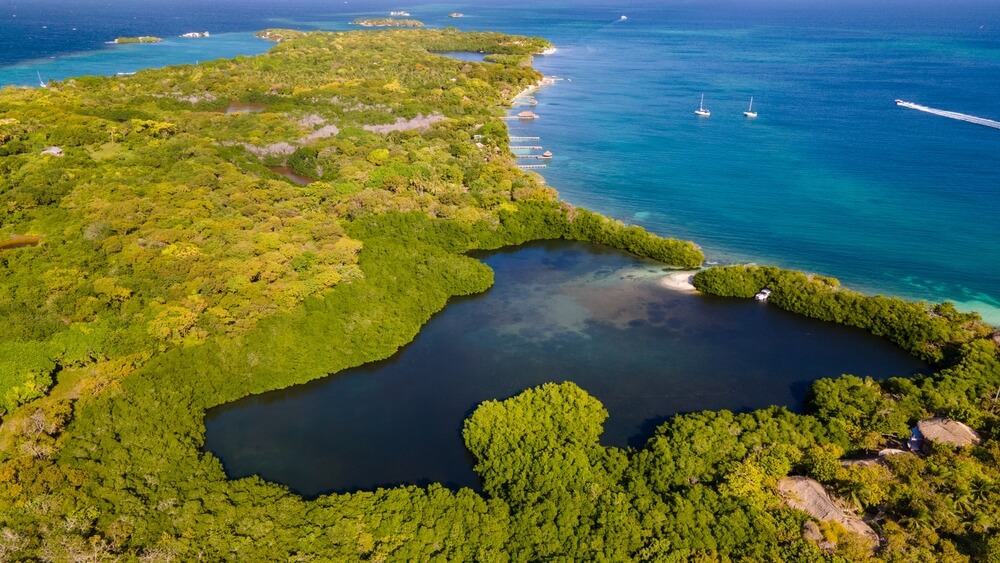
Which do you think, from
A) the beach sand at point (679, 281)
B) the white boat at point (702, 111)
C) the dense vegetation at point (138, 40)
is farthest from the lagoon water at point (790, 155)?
the dense vegetation at point (138, 40)

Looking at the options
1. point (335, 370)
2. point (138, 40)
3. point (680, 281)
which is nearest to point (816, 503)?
point (680, 281)

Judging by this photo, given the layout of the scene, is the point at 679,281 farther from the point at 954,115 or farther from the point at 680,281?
the point at 954,115

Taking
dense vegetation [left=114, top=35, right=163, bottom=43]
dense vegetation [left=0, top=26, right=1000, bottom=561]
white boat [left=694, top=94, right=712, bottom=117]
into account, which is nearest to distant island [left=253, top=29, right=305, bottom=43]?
dense vegetation [left=114, top=35, right=163, bottom=43]

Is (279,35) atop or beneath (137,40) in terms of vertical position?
atop

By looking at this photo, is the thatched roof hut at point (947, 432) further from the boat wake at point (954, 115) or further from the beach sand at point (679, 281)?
the boat wake at point (954, 115)

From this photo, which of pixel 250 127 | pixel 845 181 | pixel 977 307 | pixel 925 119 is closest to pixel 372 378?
pixel 977 307

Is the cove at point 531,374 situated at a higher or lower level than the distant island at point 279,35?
lower
